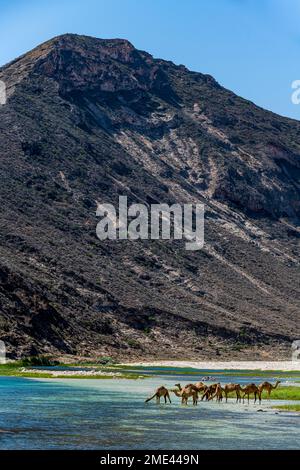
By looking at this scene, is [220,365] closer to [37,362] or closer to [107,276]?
[37,362]

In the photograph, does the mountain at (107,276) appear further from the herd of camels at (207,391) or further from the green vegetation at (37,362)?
the herd of camels at (207,391)

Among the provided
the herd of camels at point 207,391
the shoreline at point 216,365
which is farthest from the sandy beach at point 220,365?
the herd of camels at point 207,391

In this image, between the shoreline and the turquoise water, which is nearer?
the turquoise water

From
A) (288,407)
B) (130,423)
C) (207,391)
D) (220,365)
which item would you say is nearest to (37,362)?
(220,365)

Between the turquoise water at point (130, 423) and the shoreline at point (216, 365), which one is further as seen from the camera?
the shoreline at point (216, 365)

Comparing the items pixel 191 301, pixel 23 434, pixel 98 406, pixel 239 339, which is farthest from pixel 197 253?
pixel 23 434

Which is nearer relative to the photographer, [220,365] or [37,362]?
[37,362]

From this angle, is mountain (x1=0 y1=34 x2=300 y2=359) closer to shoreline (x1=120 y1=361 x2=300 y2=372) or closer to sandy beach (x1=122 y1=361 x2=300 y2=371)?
shoreline (x1=120 y1=361 x2=300 y2=372)

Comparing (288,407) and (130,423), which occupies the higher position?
(130,423)

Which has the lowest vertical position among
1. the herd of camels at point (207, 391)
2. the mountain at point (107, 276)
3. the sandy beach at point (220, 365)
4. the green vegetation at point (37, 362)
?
the sandy beach at point (220, 365)

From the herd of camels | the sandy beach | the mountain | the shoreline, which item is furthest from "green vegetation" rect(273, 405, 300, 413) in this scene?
the sandy beach
